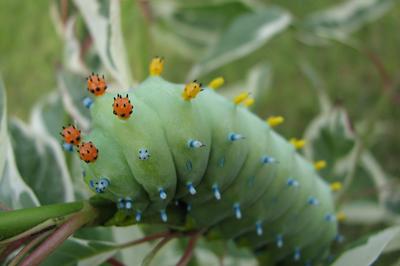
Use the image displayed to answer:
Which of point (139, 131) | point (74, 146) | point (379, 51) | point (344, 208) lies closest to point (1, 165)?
point (74, 146)

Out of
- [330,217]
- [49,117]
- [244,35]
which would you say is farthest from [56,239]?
[244,35]

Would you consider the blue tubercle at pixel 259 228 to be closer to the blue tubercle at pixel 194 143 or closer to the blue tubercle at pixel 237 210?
the blue tubercle at pixel 237 210

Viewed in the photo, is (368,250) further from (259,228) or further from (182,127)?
(182,127)

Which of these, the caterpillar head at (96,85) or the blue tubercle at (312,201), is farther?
the blue tubercle at (312,201)

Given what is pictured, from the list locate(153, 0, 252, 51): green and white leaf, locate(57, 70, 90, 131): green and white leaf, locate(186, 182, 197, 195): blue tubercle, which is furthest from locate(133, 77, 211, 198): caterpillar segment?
locate(153, 0, 252, 51): green and white leaf

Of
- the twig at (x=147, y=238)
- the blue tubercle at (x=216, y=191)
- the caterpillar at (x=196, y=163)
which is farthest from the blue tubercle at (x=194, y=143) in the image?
the twig at (x=147, y=238)
